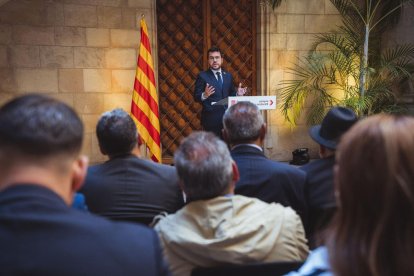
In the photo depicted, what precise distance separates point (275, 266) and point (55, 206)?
0.68 m

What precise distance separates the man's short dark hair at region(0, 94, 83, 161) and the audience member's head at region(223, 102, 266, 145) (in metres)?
1.28

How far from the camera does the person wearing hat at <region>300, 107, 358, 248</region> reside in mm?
1907

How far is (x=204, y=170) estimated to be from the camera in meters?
1.42

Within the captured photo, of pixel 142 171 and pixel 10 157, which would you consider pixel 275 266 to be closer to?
pixel 10 157

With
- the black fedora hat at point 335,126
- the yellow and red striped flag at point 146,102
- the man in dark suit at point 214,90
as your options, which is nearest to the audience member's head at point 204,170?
the black fedora hat at point 335,126

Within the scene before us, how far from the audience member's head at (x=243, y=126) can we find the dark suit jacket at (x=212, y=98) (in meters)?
2.41

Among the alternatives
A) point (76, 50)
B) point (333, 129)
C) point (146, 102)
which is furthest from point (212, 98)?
point (333, 129)

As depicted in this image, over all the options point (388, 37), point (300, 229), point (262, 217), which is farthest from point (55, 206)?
point (388, 37)

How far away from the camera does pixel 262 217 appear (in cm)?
139

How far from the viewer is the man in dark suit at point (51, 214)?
→ 30.1 inches

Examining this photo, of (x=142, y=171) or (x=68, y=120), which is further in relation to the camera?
(x=142, y=171)

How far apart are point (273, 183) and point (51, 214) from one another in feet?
4.22

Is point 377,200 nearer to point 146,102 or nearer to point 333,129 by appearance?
point 333,129

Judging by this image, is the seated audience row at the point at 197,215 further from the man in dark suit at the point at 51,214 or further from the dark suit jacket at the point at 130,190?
the dark suit jacket at the point at 130,190
